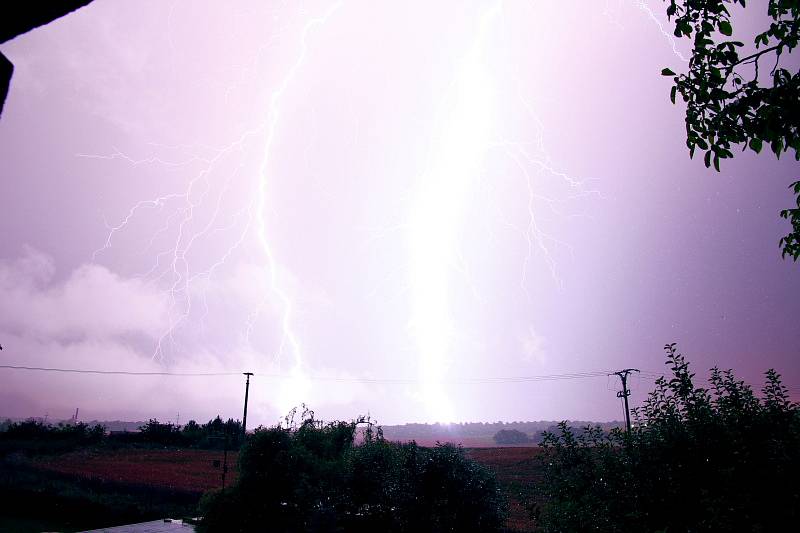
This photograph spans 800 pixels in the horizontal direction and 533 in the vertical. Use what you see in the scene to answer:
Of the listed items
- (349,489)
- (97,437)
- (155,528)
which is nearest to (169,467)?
(97,437)

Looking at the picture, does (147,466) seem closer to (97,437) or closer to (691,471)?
(97,437)

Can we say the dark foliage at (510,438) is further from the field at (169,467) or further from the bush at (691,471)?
the bush at (691,471)

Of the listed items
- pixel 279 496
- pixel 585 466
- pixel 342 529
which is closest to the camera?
pixel 585 466

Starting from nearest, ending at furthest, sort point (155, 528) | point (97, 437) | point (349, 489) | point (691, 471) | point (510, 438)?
point (691, 471)
point (349, 489)
point (155, 528)
point (97, 437)
point (510, 438)

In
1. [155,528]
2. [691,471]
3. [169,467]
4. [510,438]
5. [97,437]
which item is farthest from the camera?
[510,438]

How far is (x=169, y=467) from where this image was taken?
45.7 m

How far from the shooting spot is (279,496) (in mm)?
17656

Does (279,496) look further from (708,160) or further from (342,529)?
(708,160)

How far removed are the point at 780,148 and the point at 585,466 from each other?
442 cm

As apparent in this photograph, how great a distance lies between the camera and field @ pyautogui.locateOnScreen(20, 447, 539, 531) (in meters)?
34.8

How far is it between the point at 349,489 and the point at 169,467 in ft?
126

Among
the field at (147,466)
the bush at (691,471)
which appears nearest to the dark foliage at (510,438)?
the field at (147,466)

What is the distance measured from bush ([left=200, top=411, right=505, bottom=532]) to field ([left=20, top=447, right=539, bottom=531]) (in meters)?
15.1

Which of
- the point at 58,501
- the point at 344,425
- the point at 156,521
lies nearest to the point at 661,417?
the point at 344,425
